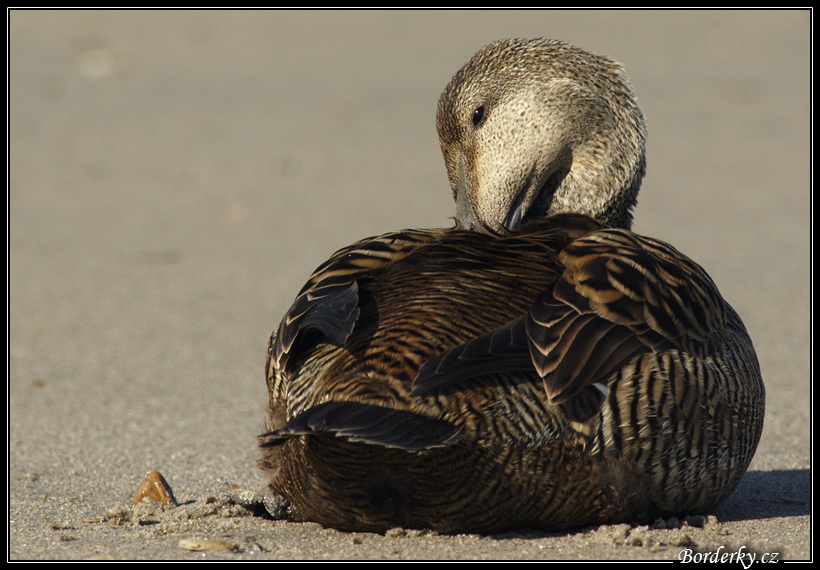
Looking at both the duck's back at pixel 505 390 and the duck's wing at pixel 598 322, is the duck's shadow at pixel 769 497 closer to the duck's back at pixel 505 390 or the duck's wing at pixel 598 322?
the duck's back at pixel 505 390

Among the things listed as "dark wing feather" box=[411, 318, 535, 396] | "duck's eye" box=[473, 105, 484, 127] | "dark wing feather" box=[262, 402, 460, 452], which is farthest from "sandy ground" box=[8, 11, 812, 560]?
"duck's eye" box=[473, 105, 484, 127]

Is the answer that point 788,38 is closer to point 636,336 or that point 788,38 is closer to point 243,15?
point 243,15

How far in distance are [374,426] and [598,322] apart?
899mm

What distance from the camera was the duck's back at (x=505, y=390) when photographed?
10.6 ft

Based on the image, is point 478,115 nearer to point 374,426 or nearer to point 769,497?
point 769,497

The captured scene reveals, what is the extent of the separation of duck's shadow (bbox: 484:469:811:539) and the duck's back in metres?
0.32

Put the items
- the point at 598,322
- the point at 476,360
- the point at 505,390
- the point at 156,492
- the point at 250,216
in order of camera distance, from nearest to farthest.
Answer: the point at 476,360 < the point at 505,390 < the point at 598,322 < the point at 156,492 < the point at 250,216

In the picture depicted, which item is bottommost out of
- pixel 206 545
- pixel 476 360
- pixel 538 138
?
pixel 206 545

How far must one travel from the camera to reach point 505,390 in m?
3.30

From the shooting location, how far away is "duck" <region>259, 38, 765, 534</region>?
3244mm

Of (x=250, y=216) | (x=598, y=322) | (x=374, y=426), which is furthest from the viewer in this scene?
(x=250, y=216)

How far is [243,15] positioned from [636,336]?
18235 millimetres

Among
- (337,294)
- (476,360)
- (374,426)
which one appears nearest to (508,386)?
(476,360)

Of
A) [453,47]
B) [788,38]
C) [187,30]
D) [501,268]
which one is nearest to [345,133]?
[453,47]
